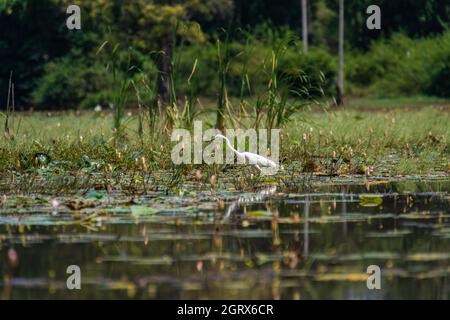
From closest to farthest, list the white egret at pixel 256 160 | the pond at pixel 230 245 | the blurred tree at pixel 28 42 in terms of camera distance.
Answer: the pond at pixel 230 245 → the white egret at pixel 256 160 → the blurred tree at pixel 28 42

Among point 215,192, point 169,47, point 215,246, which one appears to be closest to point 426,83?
point 169,47

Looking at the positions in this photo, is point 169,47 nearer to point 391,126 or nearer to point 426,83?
point 426,83

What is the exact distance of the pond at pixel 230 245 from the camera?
7.24m

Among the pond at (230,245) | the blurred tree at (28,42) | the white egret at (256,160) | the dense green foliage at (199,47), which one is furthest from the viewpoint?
the blurred tree at (28,42)

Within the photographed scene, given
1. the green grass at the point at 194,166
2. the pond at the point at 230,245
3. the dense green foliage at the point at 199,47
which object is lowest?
the pond at the point at 230,245

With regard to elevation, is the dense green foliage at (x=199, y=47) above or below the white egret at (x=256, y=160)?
above

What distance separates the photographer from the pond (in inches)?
285

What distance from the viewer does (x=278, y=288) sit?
23.6 feet

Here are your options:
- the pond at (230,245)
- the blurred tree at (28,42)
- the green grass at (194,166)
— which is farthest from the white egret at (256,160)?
the blurred tree at (28,42)

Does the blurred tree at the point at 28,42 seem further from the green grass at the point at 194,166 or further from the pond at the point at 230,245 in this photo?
the pond at the point at 230,245

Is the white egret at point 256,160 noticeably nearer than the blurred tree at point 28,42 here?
Yes

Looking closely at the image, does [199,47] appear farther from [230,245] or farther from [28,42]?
[230,245]

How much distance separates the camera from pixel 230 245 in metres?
8.73

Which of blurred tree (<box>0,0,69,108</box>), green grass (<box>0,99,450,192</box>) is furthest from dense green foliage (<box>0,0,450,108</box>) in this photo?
green grass (<box>0,99,450,192</box>)
